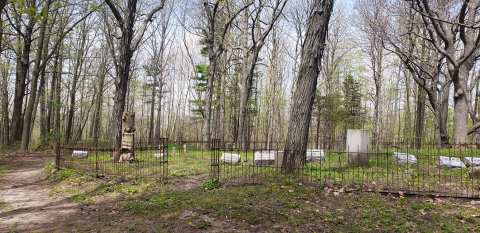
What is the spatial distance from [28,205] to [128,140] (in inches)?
174

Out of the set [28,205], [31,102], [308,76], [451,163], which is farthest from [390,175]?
[31,102]

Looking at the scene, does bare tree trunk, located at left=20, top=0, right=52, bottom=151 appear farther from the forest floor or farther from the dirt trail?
the forest floor

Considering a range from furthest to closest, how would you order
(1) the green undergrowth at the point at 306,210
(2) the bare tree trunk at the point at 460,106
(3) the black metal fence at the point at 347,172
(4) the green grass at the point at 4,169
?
(2) the bare tree trunk at the point at 460,106, (4) the green grass at the point at 4,169, (3) the black metal fence at the point at 347,172, (1) the green undergrowth at the point at 306,210

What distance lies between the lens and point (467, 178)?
788 centimetres

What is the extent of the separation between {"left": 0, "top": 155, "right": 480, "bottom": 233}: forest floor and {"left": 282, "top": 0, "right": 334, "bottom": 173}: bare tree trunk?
4.90 ft

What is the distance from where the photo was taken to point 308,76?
27.4 feet

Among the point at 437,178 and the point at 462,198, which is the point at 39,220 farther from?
the point at 437,178

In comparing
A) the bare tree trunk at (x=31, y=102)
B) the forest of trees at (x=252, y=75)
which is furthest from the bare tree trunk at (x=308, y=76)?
the bare tree trunk at (x=31, y=102)

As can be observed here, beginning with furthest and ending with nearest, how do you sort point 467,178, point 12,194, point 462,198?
point 12,194, point 467,178, point 462,198

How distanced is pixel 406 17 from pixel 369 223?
585 inches

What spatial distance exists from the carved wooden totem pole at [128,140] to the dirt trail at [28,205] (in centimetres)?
249

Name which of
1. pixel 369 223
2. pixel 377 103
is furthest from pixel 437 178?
pixel 377 103

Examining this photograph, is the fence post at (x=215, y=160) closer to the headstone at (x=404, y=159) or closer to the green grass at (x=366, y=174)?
the green grass at (x=366, y=174)

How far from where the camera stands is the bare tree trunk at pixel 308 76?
8.20 m
